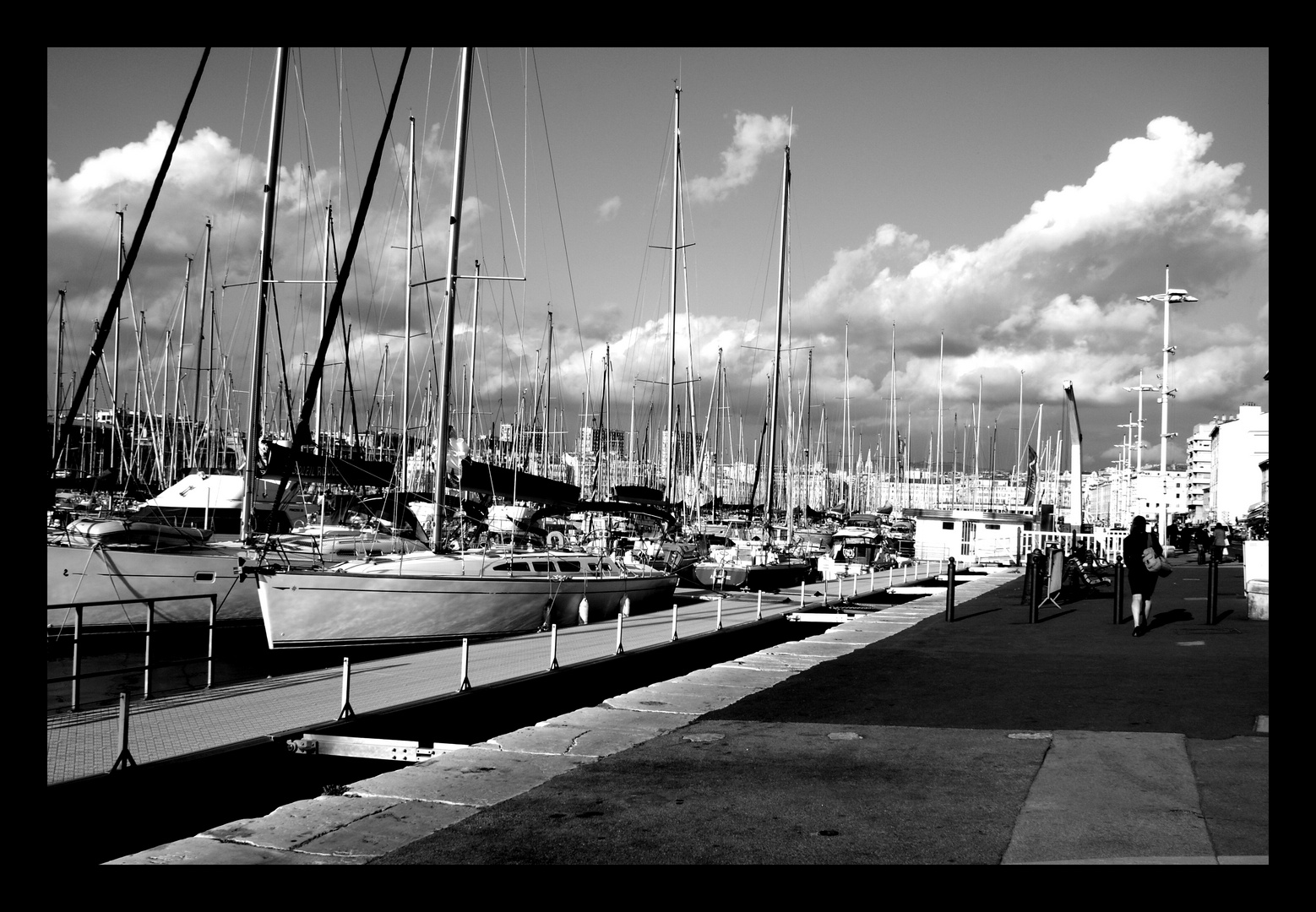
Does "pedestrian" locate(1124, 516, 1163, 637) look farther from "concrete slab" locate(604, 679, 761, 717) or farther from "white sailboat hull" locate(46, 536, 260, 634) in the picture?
"white sailboat hull" locate(46, 536, 260, 634)

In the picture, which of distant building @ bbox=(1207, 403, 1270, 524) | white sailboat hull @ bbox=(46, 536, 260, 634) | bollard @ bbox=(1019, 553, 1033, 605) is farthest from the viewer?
distant building @ bbox=(1207, 403, 1270, 524)

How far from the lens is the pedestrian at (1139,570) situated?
615 inches

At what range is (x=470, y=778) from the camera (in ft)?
23.9

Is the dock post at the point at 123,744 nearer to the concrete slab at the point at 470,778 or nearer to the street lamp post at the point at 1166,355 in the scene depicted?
the concrete slab at the point at 470,778

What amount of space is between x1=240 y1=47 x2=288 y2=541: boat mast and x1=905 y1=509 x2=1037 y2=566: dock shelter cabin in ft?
104

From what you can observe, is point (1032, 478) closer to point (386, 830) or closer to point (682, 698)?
point (682, 698)

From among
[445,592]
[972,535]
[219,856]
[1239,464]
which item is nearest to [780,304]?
[972,535]

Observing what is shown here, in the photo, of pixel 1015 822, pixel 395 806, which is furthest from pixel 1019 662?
pixel 395 806

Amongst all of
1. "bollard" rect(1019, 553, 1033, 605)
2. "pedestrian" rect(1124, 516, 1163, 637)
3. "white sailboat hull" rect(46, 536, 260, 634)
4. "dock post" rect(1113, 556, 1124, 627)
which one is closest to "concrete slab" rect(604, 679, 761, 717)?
"pedestrian" rect(1124, 516, 1163, 637)

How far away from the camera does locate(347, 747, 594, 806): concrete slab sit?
22.4 ft

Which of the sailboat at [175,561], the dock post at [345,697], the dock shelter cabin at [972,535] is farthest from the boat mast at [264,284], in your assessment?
the dock shelter cabin at [972,535]
